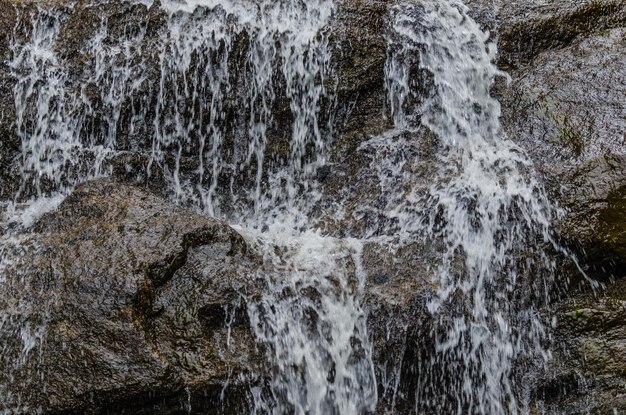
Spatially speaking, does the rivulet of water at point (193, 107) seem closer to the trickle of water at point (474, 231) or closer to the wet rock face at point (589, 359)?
the trickle of water at point (474, 231)

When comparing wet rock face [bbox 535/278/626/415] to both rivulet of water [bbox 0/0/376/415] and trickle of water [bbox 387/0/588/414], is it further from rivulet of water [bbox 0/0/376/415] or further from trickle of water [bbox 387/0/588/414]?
rivulet of water [bbox 0/0/376/415]

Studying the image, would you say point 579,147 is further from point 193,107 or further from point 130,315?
point 130,315

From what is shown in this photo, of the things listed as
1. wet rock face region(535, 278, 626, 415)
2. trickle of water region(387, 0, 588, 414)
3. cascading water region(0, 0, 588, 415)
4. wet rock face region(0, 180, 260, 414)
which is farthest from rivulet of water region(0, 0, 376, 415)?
wet rock face region(535, 278, 626, 415)

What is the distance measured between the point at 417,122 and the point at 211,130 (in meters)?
1.82

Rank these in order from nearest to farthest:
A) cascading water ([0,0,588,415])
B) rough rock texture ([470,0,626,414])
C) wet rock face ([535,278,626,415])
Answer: wet rock face ([535,278,626,415])
rough rock texture ([470,0,626,414])
cascading water ([0,0,588,415])

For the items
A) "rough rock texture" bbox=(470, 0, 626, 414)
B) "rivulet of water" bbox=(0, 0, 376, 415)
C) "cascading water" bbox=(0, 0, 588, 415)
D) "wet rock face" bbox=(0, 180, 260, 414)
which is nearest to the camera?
"wet rock face" bbox=(0, 180, 260, 414)

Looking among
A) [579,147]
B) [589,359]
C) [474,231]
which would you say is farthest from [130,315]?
[579,147]

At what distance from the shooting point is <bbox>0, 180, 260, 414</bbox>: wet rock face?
14.3ft

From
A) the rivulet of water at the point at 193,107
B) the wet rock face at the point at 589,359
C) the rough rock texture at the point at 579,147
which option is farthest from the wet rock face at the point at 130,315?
the rough rock texture at the point at 579,147

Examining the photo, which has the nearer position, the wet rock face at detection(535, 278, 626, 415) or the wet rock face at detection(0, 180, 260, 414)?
the wet rock face at detection(0, 180, 260, 414)

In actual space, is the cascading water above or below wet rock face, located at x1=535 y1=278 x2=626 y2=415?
above

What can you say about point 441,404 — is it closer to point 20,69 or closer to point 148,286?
point 148,286

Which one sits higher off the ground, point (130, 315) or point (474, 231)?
point (474, 231)

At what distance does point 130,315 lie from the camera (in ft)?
14.8
